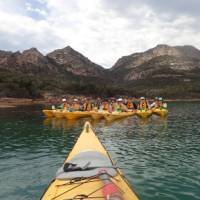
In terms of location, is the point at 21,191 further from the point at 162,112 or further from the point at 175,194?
the point at 162,112

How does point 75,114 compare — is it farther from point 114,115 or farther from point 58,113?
point 114,115

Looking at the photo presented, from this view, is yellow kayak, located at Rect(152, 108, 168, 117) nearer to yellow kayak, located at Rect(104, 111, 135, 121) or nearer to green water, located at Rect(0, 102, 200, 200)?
yellow kayak, located at Rect(104, 111, 135, 121)

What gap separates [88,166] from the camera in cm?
912

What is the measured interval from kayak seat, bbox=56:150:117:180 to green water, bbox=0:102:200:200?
170cm

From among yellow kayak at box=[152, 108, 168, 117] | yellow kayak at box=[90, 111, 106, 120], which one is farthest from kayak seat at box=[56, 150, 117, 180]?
yellow kayak at box=[152, 108, 168, 117]

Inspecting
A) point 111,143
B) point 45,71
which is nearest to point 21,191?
point 111,143

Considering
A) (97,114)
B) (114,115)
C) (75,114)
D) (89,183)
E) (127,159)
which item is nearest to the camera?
(89,183)

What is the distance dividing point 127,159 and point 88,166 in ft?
19.7

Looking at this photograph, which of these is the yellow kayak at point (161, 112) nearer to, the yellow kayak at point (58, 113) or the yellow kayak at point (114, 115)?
the yellow kayak at point (114, 115)

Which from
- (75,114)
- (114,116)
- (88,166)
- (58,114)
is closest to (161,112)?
(114,116)

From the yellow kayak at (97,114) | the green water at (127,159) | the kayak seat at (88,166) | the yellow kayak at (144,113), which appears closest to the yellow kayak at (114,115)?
the yellow kayak at (97,114)

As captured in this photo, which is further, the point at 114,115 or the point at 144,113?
the point at 144,113

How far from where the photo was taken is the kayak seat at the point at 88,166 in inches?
331

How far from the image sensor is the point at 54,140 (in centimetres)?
A: 2070
